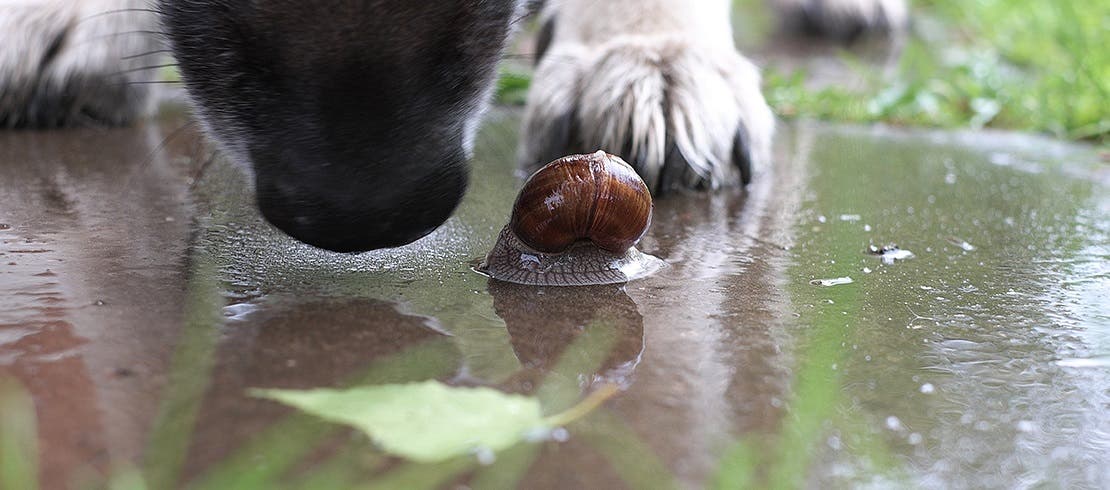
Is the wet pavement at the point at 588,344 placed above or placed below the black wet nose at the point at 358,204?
below

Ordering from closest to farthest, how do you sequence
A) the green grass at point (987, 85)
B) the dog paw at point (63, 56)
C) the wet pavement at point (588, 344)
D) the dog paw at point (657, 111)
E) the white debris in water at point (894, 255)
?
the wet pavement at point (588, 344) → the white debris in water at point (894, 255) → the dog paw at point (657, 111) → the dog paw at point (63, 56) → the green grass at point (987, 85)

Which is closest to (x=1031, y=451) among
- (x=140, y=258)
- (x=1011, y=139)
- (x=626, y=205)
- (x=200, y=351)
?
(x=626, y=205)

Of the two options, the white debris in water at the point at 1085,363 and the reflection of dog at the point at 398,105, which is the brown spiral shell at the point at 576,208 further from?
the white debris in water at the point at 1085,363

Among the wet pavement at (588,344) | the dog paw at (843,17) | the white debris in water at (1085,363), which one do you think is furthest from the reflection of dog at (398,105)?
the dog paw at (843,17)

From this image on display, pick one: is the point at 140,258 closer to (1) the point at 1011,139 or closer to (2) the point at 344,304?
(2) the point at 344,304

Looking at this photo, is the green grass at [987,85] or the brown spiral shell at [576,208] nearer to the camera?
the brown spiral shell at [576,208]

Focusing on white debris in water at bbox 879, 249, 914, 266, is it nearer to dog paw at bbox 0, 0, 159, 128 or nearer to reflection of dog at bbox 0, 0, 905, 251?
reflection of dog at bbox 0, 0, 905, 251
